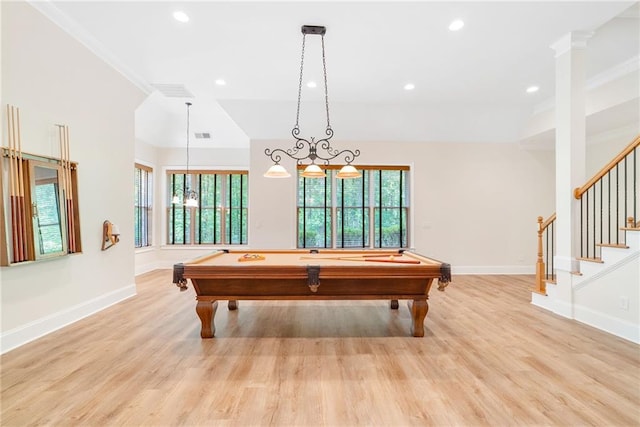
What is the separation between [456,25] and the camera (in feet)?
11.4

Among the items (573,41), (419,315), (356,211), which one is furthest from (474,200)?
(419,315)

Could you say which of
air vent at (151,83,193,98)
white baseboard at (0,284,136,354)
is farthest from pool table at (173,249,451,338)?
air vent at (151,83,193,98)

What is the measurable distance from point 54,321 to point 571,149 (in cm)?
635

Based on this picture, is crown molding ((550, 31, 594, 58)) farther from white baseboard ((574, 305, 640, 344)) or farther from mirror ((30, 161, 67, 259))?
mirror ((30, 161, 67, 259))

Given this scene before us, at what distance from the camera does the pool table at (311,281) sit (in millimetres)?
2953

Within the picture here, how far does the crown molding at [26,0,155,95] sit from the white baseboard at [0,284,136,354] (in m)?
3.17

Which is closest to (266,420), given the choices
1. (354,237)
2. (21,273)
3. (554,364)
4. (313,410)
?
(313,410)

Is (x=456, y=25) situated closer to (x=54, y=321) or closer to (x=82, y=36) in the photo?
(x=82, y=36)

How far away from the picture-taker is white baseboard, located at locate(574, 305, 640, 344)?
3.10 m

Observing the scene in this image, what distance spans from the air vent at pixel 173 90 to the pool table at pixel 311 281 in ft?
11.0

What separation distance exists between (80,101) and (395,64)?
4125 mm

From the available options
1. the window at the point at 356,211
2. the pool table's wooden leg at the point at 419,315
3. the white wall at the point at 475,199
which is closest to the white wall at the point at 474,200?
the white wall at the point at 475,199

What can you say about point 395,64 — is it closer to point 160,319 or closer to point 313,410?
point 313,410

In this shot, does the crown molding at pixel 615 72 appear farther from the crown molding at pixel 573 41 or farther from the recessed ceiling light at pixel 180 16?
the recessed ceiling light at pixel 180 16
